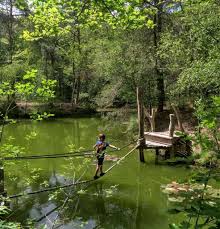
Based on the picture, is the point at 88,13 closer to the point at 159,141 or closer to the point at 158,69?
the point at 159,141

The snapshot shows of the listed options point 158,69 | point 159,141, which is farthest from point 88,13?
point 158,69

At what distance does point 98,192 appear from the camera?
980 cm

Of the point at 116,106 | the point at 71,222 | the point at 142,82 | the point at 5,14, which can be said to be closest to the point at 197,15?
the point at 142,82

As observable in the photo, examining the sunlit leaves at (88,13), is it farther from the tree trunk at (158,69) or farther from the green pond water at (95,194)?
the tree trunk at (158,69)

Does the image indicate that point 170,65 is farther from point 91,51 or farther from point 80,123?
point 91,51

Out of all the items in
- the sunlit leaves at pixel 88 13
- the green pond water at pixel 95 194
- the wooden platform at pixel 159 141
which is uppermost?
the sunlit leaves at pixel 88 13

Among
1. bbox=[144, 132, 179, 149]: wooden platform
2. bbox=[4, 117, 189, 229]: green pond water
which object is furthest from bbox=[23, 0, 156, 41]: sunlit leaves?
bbox=[144, 132, 179, 149]: wooden platform

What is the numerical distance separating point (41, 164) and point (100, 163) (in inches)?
136

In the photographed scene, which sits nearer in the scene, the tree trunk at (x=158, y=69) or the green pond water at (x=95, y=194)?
the green pond water at (x=95, y=194)

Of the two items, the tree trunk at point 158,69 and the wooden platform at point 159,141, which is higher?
the tree trunk at point 158,69

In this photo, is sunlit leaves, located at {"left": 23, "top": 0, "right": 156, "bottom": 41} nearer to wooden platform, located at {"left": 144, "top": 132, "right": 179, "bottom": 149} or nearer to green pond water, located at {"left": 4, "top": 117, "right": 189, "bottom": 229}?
green pond water, located at {"left": 4, "top": 117, "right": 189, "bottom": 229}

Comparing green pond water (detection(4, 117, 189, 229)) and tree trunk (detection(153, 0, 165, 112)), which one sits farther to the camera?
tree trunk (detection(153, 0, 165, 112))

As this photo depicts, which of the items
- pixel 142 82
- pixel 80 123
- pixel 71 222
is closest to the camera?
pixel 71 222

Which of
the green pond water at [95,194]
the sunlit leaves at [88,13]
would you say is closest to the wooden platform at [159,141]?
the green pond water at [95,194]
